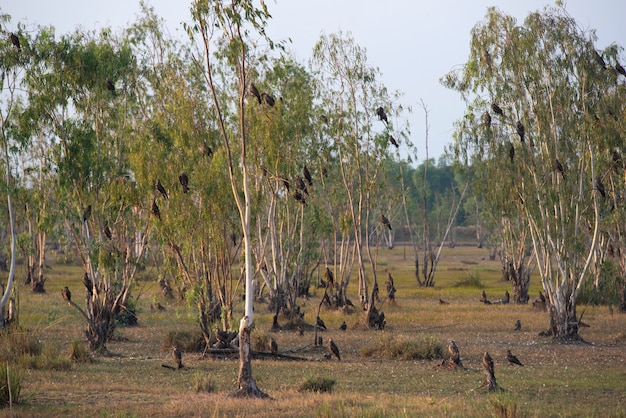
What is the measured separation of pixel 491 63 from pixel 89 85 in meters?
12.5

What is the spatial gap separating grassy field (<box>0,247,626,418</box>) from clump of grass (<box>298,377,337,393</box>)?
219 millimetres

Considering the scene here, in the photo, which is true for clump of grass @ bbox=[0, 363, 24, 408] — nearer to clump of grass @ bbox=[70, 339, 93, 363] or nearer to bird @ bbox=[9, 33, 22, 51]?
clump of grass @ bbox=[70, 339, 93, 363]

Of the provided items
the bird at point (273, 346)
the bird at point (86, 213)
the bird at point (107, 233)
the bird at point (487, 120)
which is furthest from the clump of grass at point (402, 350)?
the bird at point (86, 213)

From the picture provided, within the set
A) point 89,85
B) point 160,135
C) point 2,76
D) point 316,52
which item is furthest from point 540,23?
point 2,76

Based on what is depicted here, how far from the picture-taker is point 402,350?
2223 centimetres

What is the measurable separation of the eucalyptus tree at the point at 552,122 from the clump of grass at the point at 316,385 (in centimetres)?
1208

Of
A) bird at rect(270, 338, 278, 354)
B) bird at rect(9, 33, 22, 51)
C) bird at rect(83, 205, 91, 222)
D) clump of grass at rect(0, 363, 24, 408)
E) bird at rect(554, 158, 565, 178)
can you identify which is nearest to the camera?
clump of grass at rect(0, 363, 24, 408)

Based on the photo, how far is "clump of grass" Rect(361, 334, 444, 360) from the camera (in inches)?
872

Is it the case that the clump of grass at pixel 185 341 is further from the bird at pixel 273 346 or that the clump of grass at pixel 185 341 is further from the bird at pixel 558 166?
the bird at pixel 558 166

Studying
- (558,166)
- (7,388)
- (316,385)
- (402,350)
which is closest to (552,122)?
(558,166)

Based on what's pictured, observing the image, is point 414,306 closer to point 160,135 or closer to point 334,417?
point 160,135

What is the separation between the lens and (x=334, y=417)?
1218cm

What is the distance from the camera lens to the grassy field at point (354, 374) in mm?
13359

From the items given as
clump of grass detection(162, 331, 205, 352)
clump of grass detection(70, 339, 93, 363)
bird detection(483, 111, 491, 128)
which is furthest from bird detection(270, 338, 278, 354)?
bird detection(483, 111, 491, 128)
